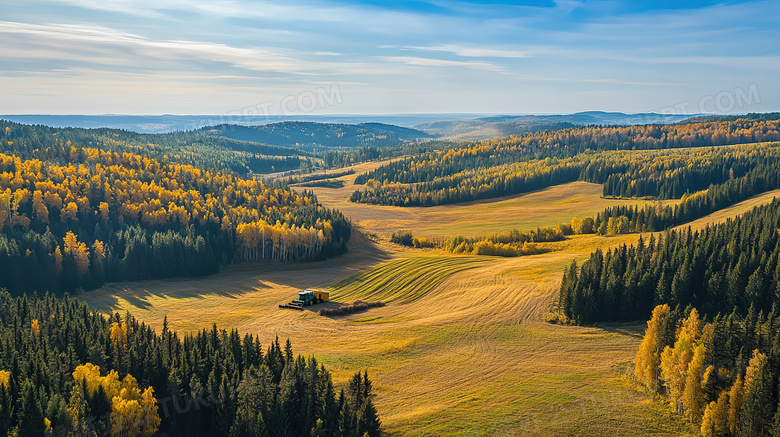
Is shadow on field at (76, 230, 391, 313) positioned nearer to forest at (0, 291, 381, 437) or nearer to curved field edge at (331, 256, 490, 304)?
curved field edge at (331, 256, 490, 304)

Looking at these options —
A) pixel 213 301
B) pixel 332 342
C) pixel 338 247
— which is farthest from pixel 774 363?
pixel 338 247

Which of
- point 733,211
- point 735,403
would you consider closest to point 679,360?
point 735,403

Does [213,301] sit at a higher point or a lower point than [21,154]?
lower

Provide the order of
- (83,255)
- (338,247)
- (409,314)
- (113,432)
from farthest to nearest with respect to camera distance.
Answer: (338,247), (83,255), (409,314), (113,432)

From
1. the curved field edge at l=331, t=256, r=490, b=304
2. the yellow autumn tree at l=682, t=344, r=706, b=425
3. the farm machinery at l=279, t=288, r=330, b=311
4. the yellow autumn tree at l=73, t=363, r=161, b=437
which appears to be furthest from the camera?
the curved field edge at l=331, t=256, r=490, b=304

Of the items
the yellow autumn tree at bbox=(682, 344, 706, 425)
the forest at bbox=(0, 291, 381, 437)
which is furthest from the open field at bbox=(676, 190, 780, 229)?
the forest at bbox=(0, 291, 381, 437)

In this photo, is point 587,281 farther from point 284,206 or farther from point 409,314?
point 284,206

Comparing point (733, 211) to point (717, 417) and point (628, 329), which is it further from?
point (717, 417)
